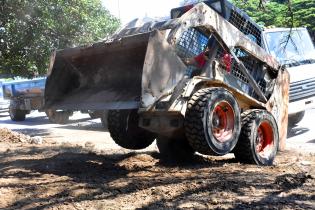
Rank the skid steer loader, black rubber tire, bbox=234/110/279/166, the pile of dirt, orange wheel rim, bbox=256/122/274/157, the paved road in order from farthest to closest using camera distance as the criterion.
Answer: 1. the paved road
2. the pile of dirt
3. orange wheel rim, bbox=256/122/274/157
4. black rubber tire, bbox=234/110/279/166
5. the skid steer loader

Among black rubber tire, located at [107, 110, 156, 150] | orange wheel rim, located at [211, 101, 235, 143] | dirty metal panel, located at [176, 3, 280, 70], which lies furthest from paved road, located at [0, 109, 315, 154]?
orange wheel rim, located at [211, 101, 235, 143]

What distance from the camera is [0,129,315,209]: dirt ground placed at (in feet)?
14.3

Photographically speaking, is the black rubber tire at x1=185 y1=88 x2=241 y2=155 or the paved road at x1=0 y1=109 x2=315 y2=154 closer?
the black rubber tire at x1=185 y1=88 x2=241 y2=155

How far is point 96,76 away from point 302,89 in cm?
558

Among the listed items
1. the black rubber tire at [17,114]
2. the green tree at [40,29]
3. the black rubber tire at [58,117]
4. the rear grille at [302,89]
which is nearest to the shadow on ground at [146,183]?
the green tree at [40,29]

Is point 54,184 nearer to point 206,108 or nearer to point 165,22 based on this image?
point 206,108

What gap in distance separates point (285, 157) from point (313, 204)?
381cm

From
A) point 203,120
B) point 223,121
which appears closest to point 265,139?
point 223,121

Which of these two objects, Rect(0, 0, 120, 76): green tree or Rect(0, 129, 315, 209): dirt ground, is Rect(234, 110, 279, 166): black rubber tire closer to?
Rect(0, 129, 315, 209): dirt ground

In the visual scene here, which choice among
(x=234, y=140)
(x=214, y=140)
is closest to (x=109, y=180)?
(x=214, y=140)

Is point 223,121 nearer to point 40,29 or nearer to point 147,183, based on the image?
point 147,183

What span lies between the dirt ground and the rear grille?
10.8 feet

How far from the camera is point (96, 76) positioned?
6.95 meters

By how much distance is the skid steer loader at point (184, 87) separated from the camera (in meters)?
5.82
